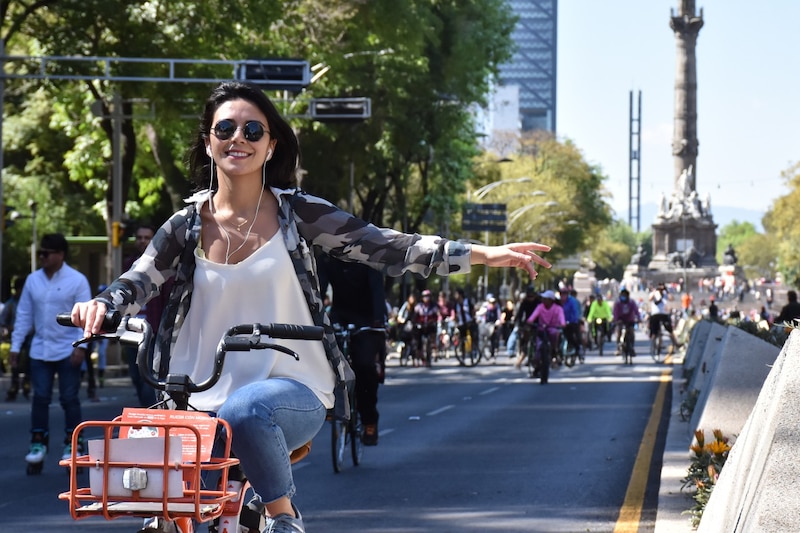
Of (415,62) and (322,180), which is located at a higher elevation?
(415,62)

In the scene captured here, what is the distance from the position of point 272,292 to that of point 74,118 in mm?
32848

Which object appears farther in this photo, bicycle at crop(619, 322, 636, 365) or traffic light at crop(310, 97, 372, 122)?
bicycle at crop(619, 322, 636, 365)

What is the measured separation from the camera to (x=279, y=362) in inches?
172

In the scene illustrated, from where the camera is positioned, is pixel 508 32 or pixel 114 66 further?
pixel 508 32

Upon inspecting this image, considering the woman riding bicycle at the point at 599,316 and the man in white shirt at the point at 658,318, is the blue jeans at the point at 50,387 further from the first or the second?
the woman riding bicycle at the point at 599,316

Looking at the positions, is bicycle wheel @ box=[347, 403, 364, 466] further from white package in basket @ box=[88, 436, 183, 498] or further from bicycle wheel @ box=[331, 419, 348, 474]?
white package in basket @ box=[88, 436, 183, 498]

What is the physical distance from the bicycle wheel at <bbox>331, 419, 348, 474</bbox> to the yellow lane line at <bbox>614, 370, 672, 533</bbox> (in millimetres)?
2129

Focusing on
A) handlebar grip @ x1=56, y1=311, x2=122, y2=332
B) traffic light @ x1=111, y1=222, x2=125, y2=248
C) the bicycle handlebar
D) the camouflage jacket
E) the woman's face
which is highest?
traffic light @ x1=111, y1=222, x2=125, y2=248

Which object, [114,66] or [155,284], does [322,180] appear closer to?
[114,66]

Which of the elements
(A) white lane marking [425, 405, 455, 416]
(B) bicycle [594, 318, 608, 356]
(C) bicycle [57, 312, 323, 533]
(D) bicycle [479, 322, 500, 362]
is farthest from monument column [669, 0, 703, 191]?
(C) bicycle [57, 312, 323, 533]

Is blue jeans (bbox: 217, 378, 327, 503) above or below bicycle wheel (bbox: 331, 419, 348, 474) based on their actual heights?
above

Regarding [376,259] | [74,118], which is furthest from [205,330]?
[74,118]

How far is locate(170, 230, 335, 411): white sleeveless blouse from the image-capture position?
14.3 ft

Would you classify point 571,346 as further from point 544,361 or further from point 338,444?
point 338,444
